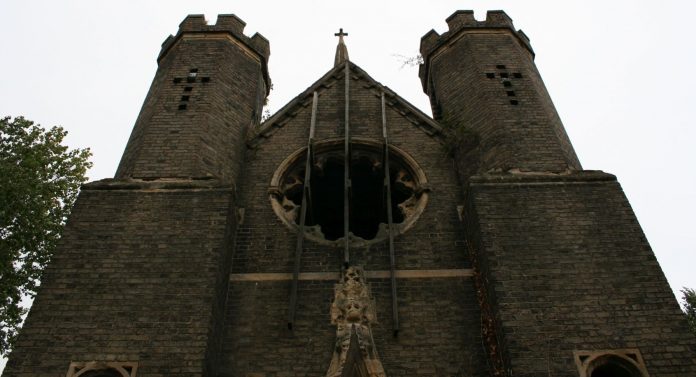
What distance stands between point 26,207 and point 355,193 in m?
6.70

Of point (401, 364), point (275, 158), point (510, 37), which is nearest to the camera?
point (401, 364)

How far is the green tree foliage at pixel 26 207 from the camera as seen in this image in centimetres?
1331

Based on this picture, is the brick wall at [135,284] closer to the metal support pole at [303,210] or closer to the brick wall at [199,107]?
the brick wall at [199,107]

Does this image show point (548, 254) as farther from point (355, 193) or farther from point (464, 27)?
point (464, 27)

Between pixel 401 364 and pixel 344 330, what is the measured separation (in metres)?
0.84

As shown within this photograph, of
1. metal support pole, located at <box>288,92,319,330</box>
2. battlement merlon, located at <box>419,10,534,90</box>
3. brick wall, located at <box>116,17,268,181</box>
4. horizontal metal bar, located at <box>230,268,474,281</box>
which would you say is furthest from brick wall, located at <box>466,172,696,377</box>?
battlement merlon, located at <box>419,10,534,90</box>

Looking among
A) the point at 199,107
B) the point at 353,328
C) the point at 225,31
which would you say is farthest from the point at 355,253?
the point at 225,31

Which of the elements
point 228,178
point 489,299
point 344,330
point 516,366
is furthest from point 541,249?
point 228,178

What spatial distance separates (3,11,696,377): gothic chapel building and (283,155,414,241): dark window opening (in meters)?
0.04

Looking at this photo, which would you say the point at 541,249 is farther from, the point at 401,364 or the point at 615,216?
the point at 401,364

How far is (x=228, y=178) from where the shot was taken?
10.7m

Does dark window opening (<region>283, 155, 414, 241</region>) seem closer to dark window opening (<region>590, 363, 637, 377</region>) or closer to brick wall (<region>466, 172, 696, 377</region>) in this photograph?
brick wall (<region>466, 172, 696, 377</region>)

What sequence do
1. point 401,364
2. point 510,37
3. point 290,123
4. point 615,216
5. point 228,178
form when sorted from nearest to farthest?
1. point 401,364
2. point 615,216
3. point 228,178
4. point 290,123
5. point 510,37

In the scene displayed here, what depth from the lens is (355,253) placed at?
9.77 metres
